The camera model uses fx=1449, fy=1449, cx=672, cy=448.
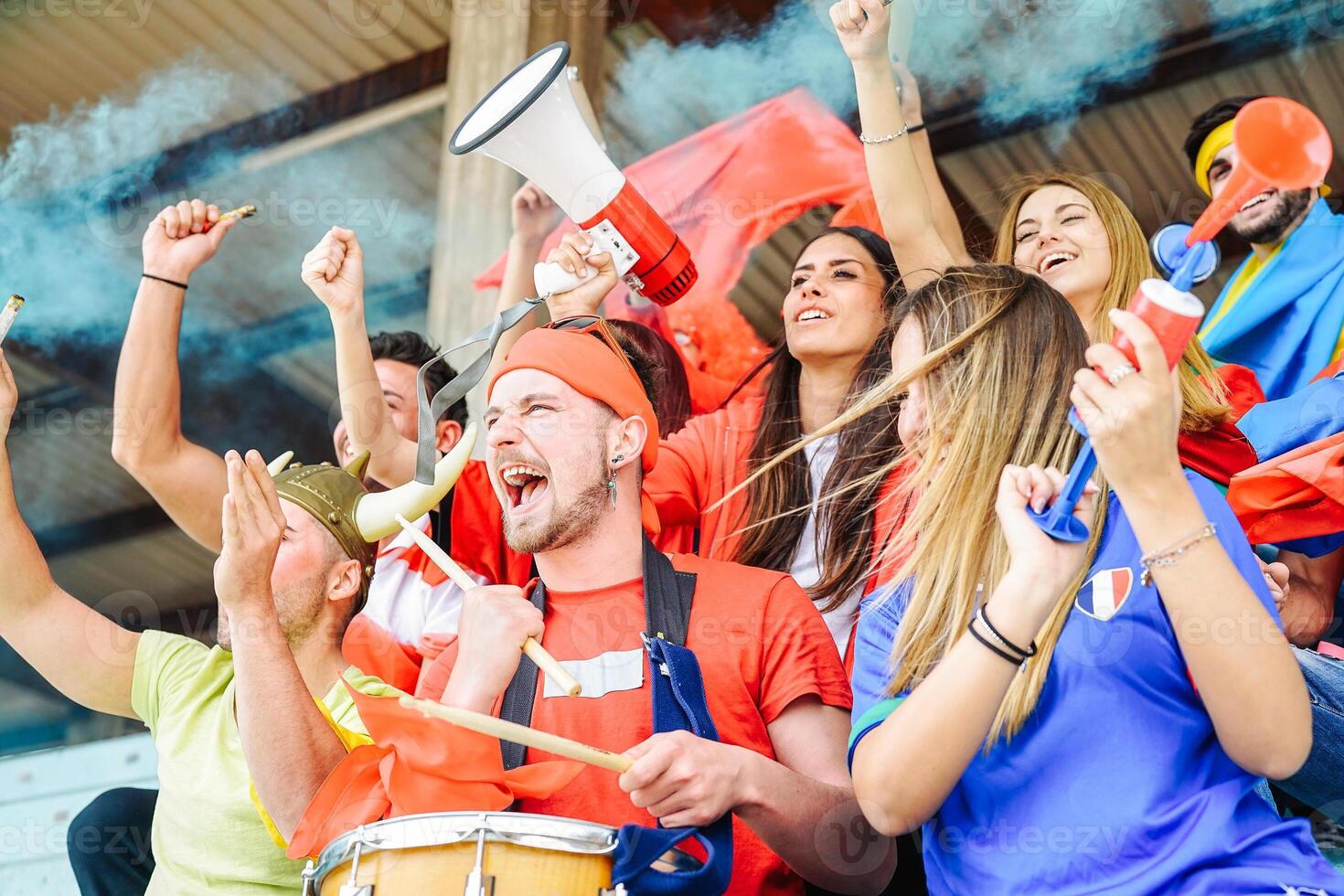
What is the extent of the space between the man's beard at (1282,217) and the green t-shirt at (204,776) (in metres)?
2.40

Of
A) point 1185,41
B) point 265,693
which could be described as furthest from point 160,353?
point 1185,41

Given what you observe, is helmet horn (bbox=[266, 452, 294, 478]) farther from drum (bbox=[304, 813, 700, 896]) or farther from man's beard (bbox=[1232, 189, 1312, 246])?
man's beard (bbox=[1232, 189, 1312, 246])

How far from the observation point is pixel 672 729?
2.31 meters

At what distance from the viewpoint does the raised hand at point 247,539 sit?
240cm

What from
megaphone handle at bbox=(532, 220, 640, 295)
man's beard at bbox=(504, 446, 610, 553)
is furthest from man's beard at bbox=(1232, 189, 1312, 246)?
man's beard at bbox=(504, 446, 610, 553)

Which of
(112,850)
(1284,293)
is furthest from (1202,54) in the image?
(112,850)

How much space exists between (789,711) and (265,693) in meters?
0.87

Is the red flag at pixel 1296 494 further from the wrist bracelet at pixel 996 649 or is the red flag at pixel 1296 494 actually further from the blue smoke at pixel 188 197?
the blue smoke at pixel 188 197

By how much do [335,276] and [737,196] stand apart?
1.55 meters

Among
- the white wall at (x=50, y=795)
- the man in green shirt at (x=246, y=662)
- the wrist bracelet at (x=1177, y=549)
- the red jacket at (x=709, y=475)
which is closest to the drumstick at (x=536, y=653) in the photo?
the man in green shirt at (x=246, y=662)

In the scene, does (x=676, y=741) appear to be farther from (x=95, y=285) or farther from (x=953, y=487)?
(x=95, y=285)

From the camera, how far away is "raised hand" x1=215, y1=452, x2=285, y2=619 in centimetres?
240

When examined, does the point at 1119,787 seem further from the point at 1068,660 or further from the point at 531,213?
the point at 531,213

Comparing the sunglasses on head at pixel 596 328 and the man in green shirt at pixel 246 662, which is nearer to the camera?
the man in green shirt at pixel 246 662
